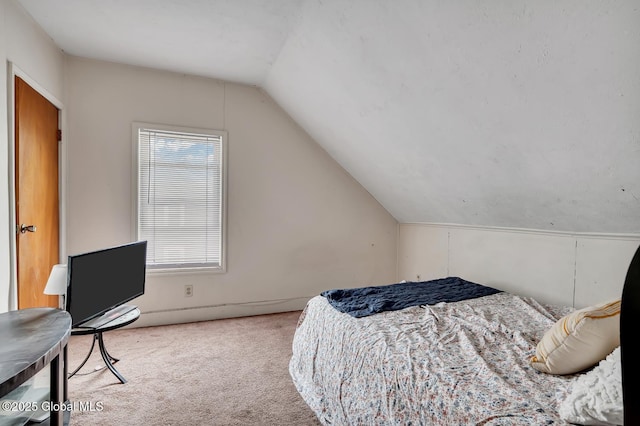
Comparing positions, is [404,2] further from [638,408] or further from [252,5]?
[638,408]

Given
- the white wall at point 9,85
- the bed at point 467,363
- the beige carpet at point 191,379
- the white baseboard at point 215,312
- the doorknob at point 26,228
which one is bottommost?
the beige carpet at point 191,379

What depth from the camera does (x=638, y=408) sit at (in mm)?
532

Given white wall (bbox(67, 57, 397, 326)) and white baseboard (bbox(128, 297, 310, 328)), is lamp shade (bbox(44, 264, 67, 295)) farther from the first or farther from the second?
white baseboard (bbox(128, 297, 310, 328))

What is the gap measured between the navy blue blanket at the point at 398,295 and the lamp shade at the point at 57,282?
172cm

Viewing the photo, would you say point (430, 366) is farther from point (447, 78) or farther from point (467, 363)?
point (447, 78)

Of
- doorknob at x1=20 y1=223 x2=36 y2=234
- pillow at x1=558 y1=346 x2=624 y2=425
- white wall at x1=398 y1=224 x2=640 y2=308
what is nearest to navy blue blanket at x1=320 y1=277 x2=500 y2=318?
white wall at x1=398 y1=224 x2=640 y2=308

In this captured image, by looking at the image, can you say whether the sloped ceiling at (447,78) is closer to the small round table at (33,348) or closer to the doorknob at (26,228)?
the doorknob at (26,228)

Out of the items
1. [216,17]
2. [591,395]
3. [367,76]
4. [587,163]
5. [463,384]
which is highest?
[216,17]

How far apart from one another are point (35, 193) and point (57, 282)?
0.81 metres

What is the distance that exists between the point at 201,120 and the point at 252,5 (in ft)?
5.10

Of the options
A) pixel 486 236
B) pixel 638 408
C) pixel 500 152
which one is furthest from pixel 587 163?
pixel 638 408

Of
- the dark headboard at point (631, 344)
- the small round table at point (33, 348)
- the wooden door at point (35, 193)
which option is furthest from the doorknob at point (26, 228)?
the dark headboard at point (631, 344)

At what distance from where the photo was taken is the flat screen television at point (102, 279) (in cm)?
199

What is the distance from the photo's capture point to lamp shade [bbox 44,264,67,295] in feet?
6.97
